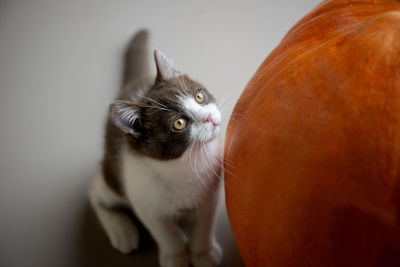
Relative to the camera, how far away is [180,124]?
3.19ft

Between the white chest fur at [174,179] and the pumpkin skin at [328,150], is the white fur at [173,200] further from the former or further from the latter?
the pumpkin skin at [328,150]

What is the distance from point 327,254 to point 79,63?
1.72 m

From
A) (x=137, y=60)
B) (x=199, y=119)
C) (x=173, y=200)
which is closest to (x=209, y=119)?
(x=199, y=119)

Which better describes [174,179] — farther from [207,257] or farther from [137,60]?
[137,60]

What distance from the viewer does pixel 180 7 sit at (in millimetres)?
2014

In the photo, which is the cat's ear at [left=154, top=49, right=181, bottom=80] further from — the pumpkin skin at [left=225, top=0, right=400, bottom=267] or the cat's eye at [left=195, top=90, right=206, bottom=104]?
the pumpkin skin at [left=225, top=0, right=400, bottom=267]

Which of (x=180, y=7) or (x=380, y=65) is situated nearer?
(x=380, y=65)

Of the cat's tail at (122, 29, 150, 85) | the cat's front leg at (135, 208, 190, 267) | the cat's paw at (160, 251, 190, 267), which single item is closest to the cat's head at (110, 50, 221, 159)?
the cat's front leg at (135, 208, 190, 267)

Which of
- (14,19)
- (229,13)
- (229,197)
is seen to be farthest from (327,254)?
(14,19)

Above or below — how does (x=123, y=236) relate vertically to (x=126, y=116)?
below

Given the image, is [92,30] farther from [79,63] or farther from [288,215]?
[288,215]

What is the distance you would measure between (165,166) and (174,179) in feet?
0.19

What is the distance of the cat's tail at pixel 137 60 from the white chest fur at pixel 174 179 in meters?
0.64

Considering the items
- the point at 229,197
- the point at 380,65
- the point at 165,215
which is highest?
the point at 380,65
